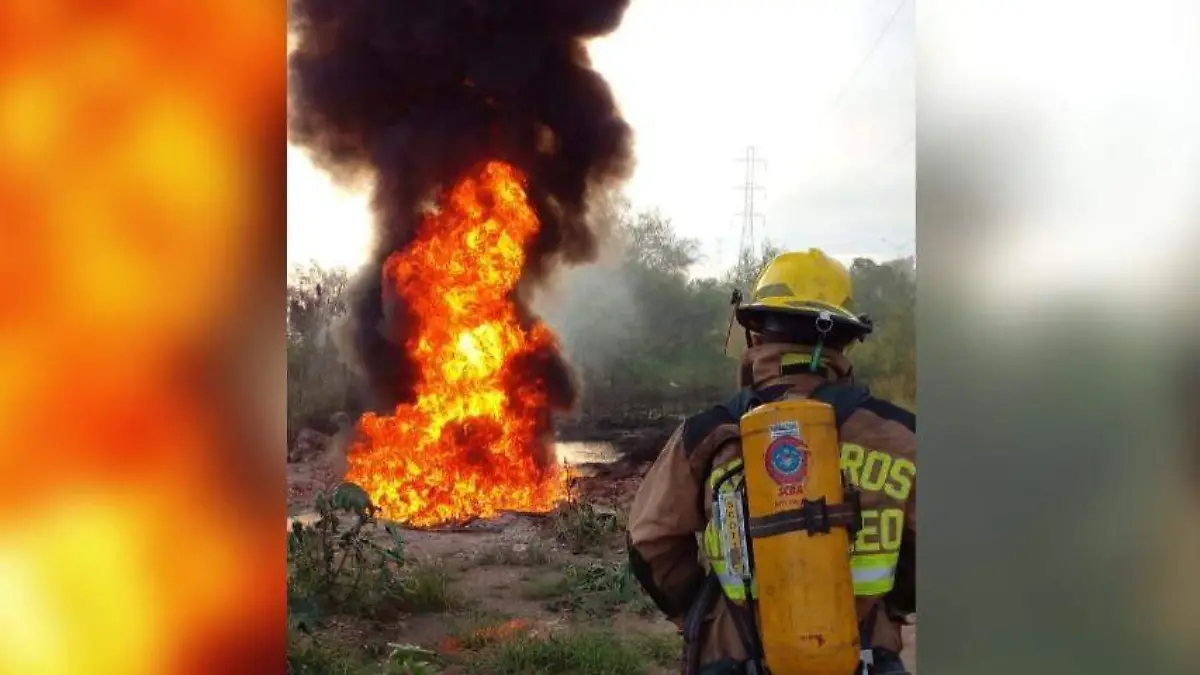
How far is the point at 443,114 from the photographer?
521 cm

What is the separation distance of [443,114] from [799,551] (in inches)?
139

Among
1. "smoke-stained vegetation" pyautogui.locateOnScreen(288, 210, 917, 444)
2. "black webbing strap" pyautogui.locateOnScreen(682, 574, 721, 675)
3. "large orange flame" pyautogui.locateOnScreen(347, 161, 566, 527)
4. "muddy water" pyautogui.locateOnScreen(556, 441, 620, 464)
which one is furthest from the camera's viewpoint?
"large orange flame" pyautogui.locateOnScreen(347, 161, 566, 527)

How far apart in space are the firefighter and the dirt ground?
0.66m

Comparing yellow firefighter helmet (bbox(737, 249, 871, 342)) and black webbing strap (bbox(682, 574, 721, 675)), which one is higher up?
yellow firefighter helmet (bbox(737, 249, 871, 342))

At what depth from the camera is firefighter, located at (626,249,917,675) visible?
9.61 feet

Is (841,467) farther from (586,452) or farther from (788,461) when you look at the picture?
(586,452)

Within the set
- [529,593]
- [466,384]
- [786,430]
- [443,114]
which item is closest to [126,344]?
[786,430]

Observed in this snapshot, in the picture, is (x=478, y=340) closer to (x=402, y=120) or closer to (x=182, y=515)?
(x=402, y=120)

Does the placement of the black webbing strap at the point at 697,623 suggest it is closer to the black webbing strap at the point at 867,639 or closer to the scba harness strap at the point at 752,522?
the scba harness strap at the point at 752,522

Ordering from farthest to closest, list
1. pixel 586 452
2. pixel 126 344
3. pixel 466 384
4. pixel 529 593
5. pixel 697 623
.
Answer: pixel 466 384 → pixel 586 452 → pixel 529 593 → pixel 697 623 → pixel 126 344

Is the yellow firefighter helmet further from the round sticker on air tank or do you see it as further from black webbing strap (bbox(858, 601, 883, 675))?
black webbing strap (bbox(858, 601, 883, 675))

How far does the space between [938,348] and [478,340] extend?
315 cm

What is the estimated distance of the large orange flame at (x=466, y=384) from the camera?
4512 millimetres

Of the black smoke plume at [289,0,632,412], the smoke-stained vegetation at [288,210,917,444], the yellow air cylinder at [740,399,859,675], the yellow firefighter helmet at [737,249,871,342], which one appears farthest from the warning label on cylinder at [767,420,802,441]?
the black smoke plume at [289,0,632,412]
